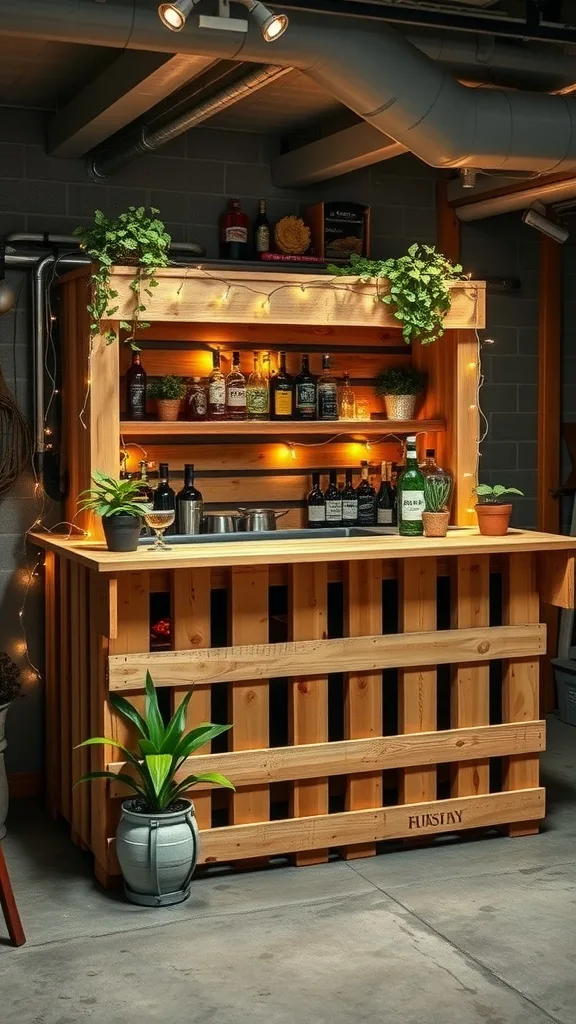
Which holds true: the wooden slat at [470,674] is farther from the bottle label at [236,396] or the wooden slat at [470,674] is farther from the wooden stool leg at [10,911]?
the wooden stool leg at [10,911]

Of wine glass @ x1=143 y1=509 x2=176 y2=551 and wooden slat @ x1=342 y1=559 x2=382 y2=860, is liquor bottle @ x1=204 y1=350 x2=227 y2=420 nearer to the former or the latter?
wine glass @ x1=143 y1=509 x2=176 y2=551

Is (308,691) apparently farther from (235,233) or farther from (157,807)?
(235,233)

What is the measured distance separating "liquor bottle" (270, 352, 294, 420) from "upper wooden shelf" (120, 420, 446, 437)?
107 millimetres

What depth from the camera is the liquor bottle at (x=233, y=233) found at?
5629 mm

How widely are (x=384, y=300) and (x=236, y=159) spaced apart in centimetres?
122

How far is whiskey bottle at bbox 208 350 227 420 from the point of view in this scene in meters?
5.33

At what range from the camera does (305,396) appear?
5.50m

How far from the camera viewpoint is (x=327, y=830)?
4.48m

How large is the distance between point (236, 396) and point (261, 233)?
869 millimetres

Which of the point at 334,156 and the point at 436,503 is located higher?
the point at 334,156

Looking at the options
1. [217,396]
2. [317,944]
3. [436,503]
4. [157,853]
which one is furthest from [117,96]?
[317,944]

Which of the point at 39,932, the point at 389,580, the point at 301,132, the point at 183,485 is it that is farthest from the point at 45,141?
the point at 39,932

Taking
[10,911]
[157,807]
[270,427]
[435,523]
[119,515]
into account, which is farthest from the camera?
[270,427]

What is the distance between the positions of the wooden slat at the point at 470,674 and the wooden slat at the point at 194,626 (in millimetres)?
988
